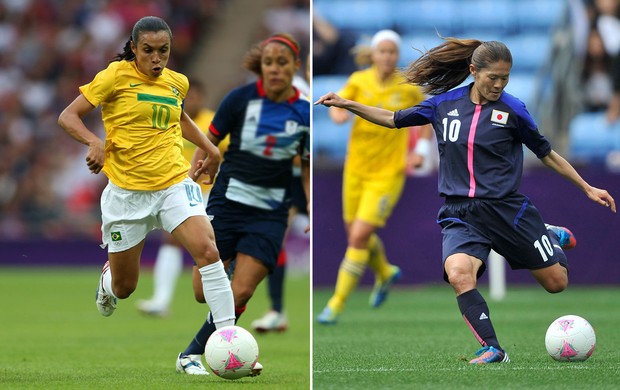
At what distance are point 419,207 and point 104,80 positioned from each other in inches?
381

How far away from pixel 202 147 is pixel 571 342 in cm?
263

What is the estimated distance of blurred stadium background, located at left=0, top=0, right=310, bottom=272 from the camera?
74.5ft

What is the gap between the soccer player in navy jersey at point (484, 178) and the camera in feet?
22.8

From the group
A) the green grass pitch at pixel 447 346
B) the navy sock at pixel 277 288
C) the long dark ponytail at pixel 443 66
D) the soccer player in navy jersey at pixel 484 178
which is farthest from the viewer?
the navy sock at pixel 277 288

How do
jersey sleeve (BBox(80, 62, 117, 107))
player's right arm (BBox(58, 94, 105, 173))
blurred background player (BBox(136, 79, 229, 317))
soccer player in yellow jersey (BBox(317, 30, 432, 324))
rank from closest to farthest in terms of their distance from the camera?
player's right arm (BBox(58, 94, 105, 173)), jersey sleeve (BBox(80, 62, 117, 107)), soccer player in yellow jersey (BBox(317, 30, 432, 324)), blurred background player (BBox(136, 79, 229, 317))

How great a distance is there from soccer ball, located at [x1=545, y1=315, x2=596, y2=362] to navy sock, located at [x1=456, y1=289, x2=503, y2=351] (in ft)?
1.55

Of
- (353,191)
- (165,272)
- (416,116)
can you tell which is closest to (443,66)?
(416,116)

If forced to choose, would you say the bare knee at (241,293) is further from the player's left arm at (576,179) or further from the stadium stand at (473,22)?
the stadium stand at (473,22)

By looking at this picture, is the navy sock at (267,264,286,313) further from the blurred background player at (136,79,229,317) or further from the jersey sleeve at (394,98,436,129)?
the jersey sleeve at (394,98,436,129)

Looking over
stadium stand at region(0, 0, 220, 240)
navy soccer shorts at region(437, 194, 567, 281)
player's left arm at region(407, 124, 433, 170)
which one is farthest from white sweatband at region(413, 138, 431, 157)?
stadium stand at region(0, 0, 220, 240)

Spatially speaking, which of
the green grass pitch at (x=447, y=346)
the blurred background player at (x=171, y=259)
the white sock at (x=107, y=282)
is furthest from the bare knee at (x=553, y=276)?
the blurred background player at (x=171, y=259)

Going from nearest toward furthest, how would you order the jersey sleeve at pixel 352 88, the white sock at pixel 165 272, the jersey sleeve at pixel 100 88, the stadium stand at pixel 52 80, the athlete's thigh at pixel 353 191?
the jersey sleeve at pixel 100 88 → the jersey sleeve at pixel 352 88 → the athlete's thigh at pixel 353 191 → the white sock at pixel 165 272 → the stadium stand at pixel 52 80

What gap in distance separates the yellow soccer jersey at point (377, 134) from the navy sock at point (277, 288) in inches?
53.5

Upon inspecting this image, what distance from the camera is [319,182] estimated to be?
16078 millimetres
